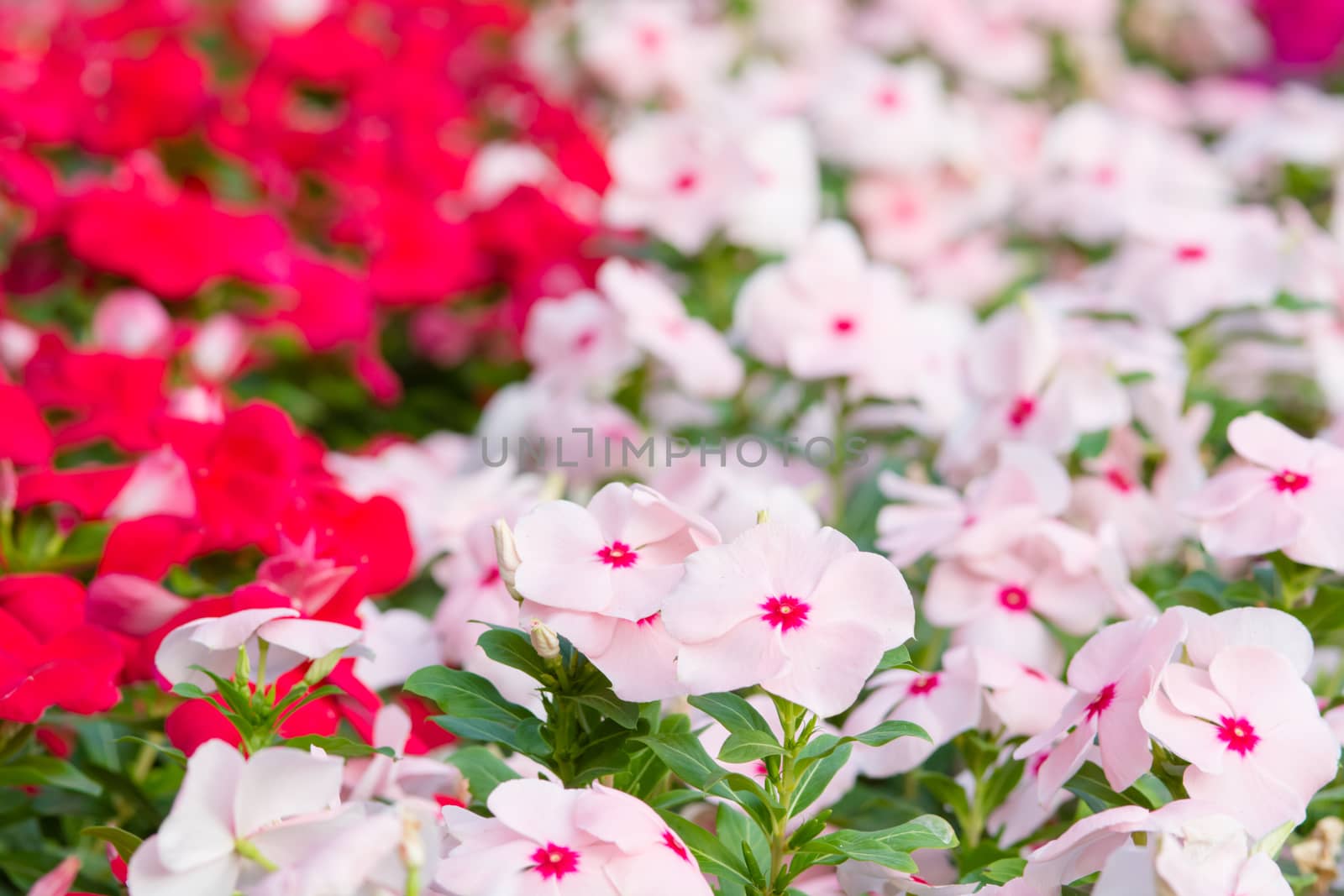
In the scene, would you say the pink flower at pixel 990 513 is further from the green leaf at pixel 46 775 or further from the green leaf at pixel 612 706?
the green leaf at pixel 46 775

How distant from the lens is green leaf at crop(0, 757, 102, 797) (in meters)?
0.96

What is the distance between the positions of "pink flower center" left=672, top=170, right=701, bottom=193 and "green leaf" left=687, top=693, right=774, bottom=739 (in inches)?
42.6

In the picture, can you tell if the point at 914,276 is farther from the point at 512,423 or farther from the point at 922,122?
the point at 512,423

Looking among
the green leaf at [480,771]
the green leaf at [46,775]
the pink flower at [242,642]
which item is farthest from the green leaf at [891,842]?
the green leaf at [46,775]

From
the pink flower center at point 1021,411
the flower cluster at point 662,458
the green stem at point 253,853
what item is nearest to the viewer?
the green stem at point 253,853

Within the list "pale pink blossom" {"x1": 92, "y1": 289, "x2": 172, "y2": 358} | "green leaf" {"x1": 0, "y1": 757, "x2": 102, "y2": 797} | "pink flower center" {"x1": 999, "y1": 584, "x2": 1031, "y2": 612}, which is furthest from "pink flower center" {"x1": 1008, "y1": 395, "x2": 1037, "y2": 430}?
"pale pink blossom" {"x1": 92, "y1": 289, "x2": 172, "y2": 358}

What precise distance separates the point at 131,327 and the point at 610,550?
0.95 meters

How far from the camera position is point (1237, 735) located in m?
0.80

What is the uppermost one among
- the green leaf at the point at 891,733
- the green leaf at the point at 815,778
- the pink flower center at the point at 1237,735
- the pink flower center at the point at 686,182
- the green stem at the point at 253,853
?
the green stem at the point at 253,853

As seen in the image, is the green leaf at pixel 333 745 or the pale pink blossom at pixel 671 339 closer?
the green leaf at pixel 333 745

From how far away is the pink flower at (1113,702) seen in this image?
0.80 metres

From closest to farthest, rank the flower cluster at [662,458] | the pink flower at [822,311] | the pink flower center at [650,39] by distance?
the flower cluster at [662,458] → the pink flower at [822,311] → the pink flower center at [650,39]

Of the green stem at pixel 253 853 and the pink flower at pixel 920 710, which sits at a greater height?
the green stem at pixel 253 853

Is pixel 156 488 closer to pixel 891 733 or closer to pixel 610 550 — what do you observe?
pixel 610 550
